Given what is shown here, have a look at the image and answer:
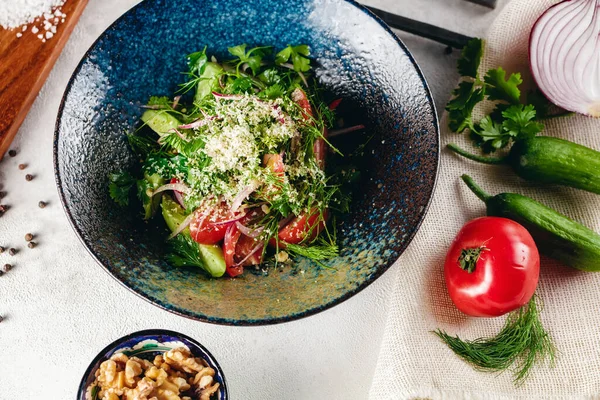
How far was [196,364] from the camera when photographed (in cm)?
170

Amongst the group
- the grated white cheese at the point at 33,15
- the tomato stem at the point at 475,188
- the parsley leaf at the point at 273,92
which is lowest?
the tomato stem at the point at 475,188

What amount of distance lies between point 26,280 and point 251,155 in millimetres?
967

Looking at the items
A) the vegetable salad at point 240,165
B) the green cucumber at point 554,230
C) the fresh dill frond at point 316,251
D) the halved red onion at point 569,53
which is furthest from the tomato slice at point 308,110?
the halved red onion at point 569,53

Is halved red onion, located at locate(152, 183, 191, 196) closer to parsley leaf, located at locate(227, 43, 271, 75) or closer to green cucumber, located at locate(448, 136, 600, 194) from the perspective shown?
parsley leaf, located at locate(227, 43, 271, 75)

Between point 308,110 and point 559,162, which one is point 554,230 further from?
point 308,110

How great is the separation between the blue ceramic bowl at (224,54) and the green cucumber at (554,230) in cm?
36

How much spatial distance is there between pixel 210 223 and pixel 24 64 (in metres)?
0.94

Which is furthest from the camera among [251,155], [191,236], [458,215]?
[458,215]

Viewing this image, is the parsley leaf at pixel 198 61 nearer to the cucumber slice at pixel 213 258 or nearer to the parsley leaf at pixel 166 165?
the parsley leaf at pixel 166 165

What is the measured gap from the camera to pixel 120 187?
171 centimetres

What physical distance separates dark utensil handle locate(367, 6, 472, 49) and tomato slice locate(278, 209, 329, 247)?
79cm

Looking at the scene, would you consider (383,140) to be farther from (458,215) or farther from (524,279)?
(524,279)

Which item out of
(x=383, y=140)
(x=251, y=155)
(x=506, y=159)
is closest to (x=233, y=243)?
(x=251, y=155)

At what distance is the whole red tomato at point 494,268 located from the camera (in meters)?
1.70
